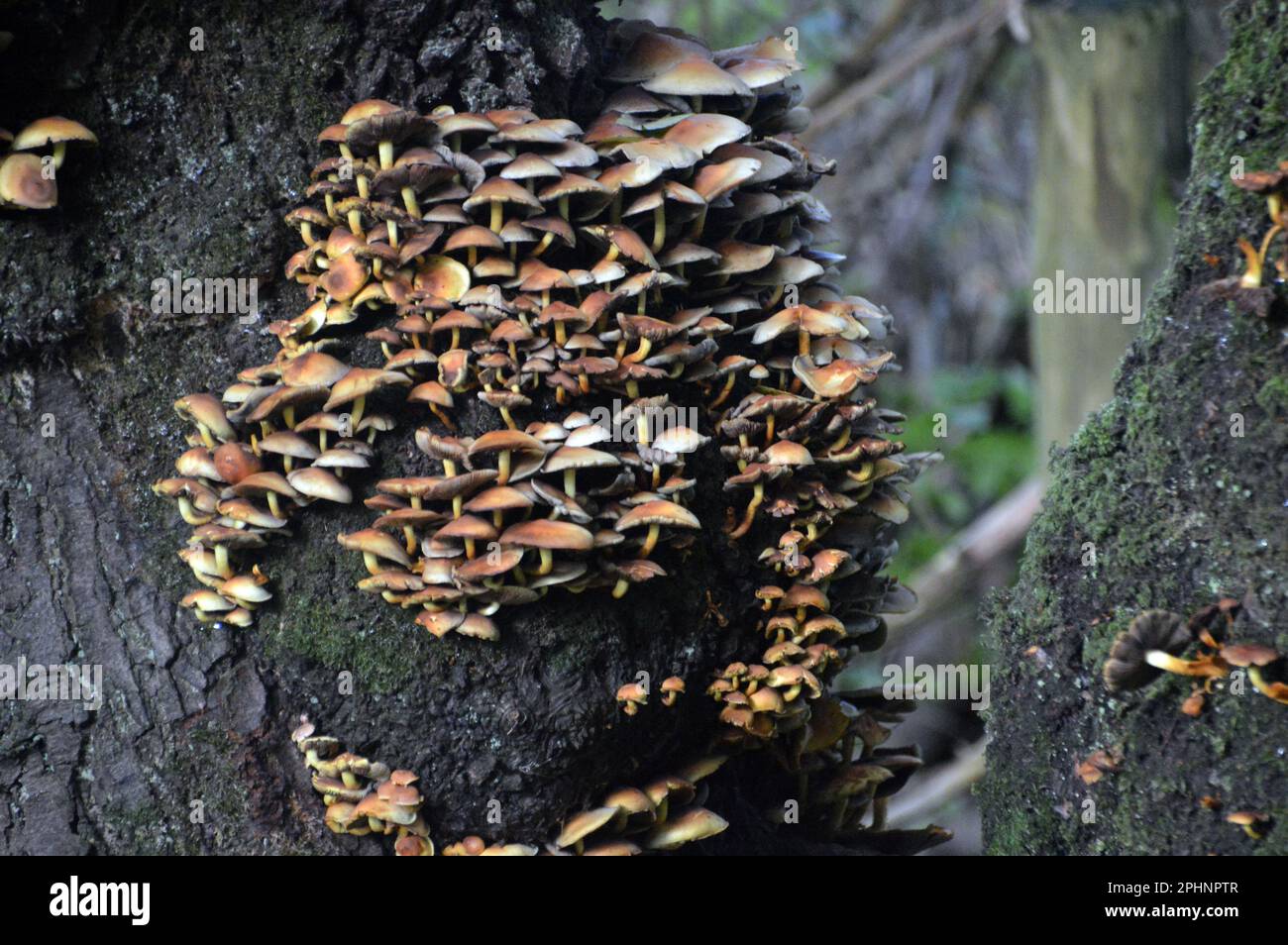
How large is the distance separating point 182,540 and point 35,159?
101 cm

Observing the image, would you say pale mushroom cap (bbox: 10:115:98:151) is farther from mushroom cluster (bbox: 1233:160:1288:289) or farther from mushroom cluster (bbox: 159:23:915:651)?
mushroom cluster (bbox: 1233:160:1288:289)

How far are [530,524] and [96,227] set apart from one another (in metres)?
1.41

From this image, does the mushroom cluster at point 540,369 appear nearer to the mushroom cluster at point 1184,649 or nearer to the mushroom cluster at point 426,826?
the mushroom cluster at point 426,826

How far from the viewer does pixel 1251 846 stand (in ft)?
7.34

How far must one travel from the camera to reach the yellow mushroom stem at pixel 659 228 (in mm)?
2670

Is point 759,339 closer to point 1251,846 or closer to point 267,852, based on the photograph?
point 1251,846

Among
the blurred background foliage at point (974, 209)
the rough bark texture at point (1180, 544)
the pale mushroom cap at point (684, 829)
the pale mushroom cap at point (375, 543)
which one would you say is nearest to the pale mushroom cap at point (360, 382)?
the pale mushroom cap at point (375, 543)

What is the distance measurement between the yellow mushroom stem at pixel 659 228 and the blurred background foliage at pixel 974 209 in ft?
4.65

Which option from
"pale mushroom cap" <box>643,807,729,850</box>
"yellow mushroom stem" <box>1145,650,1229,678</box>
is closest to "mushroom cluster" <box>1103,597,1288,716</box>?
"yellow mushroom stem" <box>1145,650,1229,678</box>

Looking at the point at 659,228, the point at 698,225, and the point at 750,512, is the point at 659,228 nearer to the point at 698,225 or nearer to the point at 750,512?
the point at 698,225

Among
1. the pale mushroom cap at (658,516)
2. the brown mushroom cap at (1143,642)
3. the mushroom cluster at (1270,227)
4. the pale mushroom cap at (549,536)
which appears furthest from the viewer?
the pale mushroom cap at (658,516)

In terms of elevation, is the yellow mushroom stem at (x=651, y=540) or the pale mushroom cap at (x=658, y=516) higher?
the pale mushroom cap at (x=658, y=516)

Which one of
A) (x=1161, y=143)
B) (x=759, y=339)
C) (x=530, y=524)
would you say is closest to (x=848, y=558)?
(x=759, y=339)
